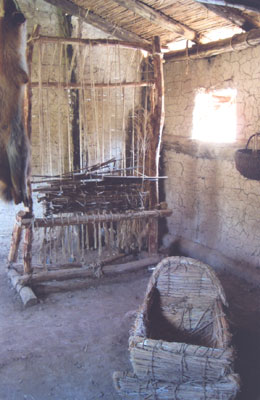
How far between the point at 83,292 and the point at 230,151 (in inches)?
86.8

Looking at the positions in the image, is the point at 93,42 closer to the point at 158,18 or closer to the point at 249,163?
the point at 158,18

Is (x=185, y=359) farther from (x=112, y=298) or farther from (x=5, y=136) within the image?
(x=112, y=298)

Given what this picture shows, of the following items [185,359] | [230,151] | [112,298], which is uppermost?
[230,151]

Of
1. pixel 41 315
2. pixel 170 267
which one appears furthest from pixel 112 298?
pixel 170 267

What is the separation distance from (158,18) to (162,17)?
4cm

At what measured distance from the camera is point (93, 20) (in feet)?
14.4

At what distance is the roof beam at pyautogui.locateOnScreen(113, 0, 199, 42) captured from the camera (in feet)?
12.6

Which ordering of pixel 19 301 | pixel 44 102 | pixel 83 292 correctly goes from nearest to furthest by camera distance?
pixel 19 301 → pixel 83 292 → pixel 44 102

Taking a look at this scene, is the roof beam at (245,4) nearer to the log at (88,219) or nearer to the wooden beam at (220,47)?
the wooden beam at (220,47)

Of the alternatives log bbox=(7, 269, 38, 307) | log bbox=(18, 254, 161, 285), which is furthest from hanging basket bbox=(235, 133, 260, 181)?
log bbox=(7, 269, 38, 307)

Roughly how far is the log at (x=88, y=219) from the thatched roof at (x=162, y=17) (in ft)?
6.69

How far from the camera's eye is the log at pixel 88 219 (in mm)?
3598

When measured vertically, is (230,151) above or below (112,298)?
above

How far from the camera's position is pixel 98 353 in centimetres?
276
